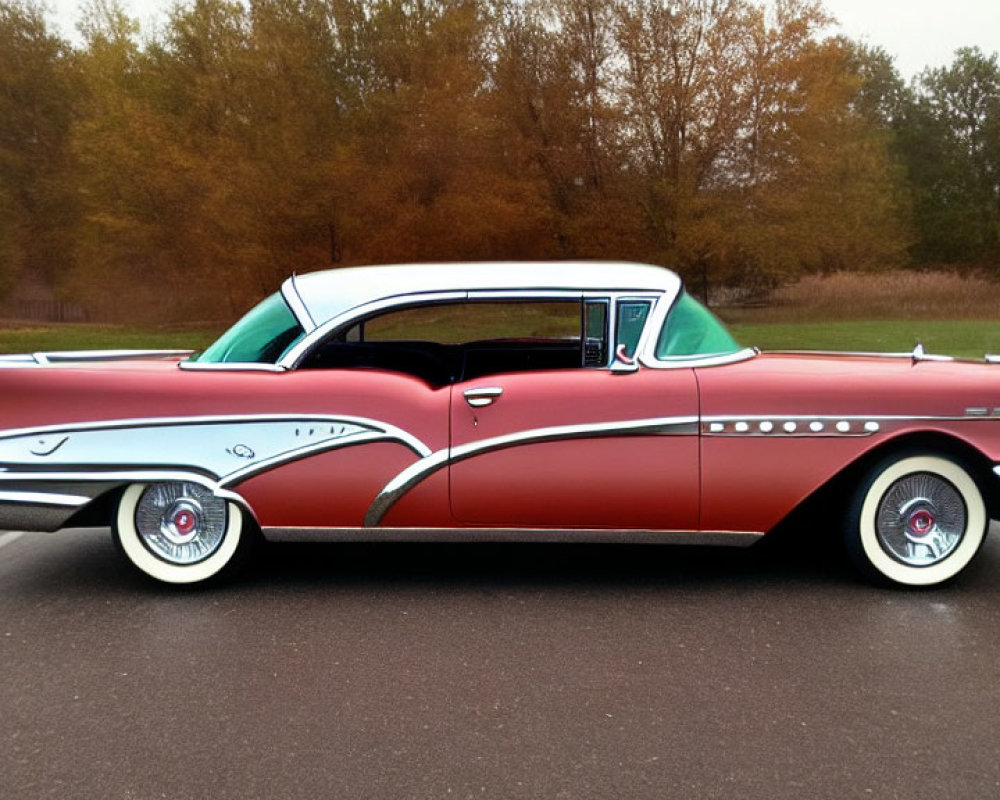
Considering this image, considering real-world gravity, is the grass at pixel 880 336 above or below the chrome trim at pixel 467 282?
below

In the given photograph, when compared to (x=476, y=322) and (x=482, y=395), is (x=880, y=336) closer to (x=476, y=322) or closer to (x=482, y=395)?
(x=476, y=322)

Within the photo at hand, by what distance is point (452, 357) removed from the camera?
17.0 feet

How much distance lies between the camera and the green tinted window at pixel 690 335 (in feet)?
13.9

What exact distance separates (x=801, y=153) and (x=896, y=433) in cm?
2096

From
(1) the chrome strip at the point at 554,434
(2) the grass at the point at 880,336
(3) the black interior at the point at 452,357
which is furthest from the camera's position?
(2) the grass at the point at 880,336

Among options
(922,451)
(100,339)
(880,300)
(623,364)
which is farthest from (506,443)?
(880,300)

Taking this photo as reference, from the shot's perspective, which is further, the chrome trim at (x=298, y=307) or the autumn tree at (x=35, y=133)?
the autumn tree at (x=35, y=133)

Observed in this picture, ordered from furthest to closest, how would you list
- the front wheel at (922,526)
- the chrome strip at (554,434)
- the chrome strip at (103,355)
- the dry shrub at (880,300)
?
1. the dry shrub at (880,300)
2. the chrome strip at (103,355)
3. the front wheel at (922,526)
4. the chrome strip at (554,434)

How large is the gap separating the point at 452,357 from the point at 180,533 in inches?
65.9

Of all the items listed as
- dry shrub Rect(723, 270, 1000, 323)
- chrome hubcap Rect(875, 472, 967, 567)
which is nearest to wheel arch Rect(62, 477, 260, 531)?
chrome hubcap Rect(875, 472, 967, 567)

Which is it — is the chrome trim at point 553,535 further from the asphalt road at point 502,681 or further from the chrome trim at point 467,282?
the chrome trim at point 467,282

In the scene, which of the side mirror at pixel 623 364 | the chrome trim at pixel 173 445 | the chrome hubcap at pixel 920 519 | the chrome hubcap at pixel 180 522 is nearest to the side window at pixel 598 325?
the side mirror at pixel 623 364

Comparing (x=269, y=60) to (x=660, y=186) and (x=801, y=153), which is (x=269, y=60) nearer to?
(x=660, y=186)

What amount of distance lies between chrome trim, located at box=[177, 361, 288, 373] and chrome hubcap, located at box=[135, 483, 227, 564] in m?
0.55
